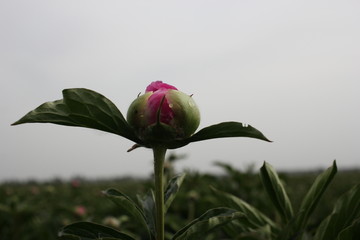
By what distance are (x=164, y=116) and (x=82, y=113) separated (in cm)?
14

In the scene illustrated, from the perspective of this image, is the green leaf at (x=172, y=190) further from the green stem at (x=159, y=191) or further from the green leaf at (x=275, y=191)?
the green leaf at (x=275, y=191)

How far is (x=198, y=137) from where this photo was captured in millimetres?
675

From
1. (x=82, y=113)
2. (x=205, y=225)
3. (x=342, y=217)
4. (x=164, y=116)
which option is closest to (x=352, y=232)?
(x=342, y=217)

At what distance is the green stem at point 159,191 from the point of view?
2.18 feet

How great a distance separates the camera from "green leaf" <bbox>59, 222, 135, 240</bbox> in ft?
2.13

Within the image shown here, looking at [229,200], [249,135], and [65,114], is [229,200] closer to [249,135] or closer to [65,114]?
[249,135]

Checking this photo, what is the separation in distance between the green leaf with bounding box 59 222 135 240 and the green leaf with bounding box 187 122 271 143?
0.68 ft

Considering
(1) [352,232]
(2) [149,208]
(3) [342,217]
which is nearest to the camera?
(1) [352,232]

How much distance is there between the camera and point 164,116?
2.13 ft

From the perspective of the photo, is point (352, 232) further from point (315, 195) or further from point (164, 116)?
point (164, 116)

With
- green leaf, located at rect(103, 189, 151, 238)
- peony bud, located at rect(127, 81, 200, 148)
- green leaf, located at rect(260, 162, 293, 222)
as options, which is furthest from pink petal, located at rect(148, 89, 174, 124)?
green leaf, located at rect(260, 162, 293, 222)

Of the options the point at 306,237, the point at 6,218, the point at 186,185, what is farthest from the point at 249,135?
the point at 6,218

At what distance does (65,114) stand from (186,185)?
2.93 meters

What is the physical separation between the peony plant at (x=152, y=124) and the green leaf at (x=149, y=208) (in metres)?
0.05
